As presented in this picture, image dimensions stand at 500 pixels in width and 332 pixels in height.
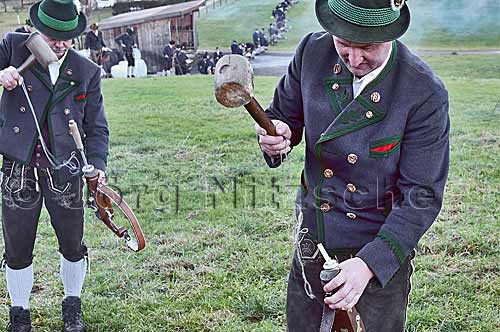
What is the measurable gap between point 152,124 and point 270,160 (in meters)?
7.67

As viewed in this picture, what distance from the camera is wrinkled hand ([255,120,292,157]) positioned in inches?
86.5

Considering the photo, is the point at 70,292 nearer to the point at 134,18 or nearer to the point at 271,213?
the point at 271,213

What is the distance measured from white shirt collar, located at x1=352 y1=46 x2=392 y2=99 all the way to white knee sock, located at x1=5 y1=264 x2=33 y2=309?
7.87 feet

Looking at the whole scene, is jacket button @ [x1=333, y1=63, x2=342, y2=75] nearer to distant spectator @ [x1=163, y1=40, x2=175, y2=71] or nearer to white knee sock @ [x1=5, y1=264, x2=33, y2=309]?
white knee sock @ [x1=5, y1=264, x2=33, y2=309]

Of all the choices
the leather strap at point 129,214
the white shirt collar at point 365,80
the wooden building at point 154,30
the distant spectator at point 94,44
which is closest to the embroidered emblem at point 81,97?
the leather strap at point 129,214

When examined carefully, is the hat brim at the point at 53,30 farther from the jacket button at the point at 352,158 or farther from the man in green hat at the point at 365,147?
the jacket button at the point at 352,158

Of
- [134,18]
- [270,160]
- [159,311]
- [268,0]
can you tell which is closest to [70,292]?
[159,311]

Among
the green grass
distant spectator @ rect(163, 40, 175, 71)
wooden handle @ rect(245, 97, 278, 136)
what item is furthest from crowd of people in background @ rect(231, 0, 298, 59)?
wooden handle @ rect(245, 97, 278, 136)

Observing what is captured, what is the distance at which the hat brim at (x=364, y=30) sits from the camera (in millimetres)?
1933

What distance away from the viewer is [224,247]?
5039mm

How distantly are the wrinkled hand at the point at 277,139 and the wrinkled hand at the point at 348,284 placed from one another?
46 cm

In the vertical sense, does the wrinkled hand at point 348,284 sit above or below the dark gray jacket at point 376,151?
below

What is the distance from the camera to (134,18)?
910 inches

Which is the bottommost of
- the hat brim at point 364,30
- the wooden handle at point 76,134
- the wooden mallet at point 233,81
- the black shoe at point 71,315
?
the black shoe at point 71,315
